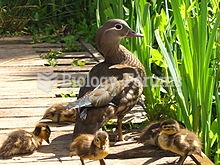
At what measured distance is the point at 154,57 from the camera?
390cm

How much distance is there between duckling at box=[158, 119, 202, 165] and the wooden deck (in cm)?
12

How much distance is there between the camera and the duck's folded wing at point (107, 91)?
11.1 ft

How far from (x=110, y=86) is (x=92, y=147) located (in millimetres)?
590

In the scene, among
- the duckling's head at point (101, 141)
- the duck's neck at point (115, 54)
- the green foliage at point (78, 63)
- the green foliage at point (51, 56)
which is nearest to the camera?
the duckling's head at point (101, 141)

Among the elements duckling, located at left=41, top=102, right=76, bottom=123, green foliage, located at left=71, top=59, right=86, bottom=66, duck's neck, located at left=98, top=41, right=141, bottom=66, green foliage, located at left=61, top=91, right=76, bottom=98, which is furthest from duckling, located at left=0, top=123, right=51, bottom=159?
green foliage, located at left=71, top=59, right=86, bottom=66

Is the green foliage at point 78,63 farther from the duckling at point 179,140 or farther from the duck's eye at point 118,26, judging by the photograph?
the duckling at point 179,140

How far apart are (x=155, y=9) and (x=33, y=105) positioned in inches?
47.3

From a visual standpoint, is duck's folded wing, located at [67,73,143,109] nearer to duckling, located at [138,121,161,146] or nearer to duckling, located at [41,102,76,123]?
duckling, located at [138,121,161,146]

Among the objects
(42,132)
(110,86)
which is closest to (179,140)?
(110,86)

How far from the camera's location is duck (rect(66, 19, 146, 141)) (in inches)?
134

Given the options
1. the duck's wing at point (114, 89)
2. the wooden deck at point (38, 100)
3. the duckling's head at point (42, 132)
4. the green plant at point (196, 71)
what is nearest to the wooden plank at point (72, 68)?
the wooden deck at point (38, 100)

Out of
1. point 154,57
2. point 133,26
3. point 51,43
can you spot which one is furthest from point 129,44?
point 51,43

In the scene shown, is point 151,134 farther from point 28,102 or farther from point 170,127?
point 28,102

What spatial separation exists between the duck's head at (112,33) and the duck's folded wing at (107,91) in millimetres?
328
